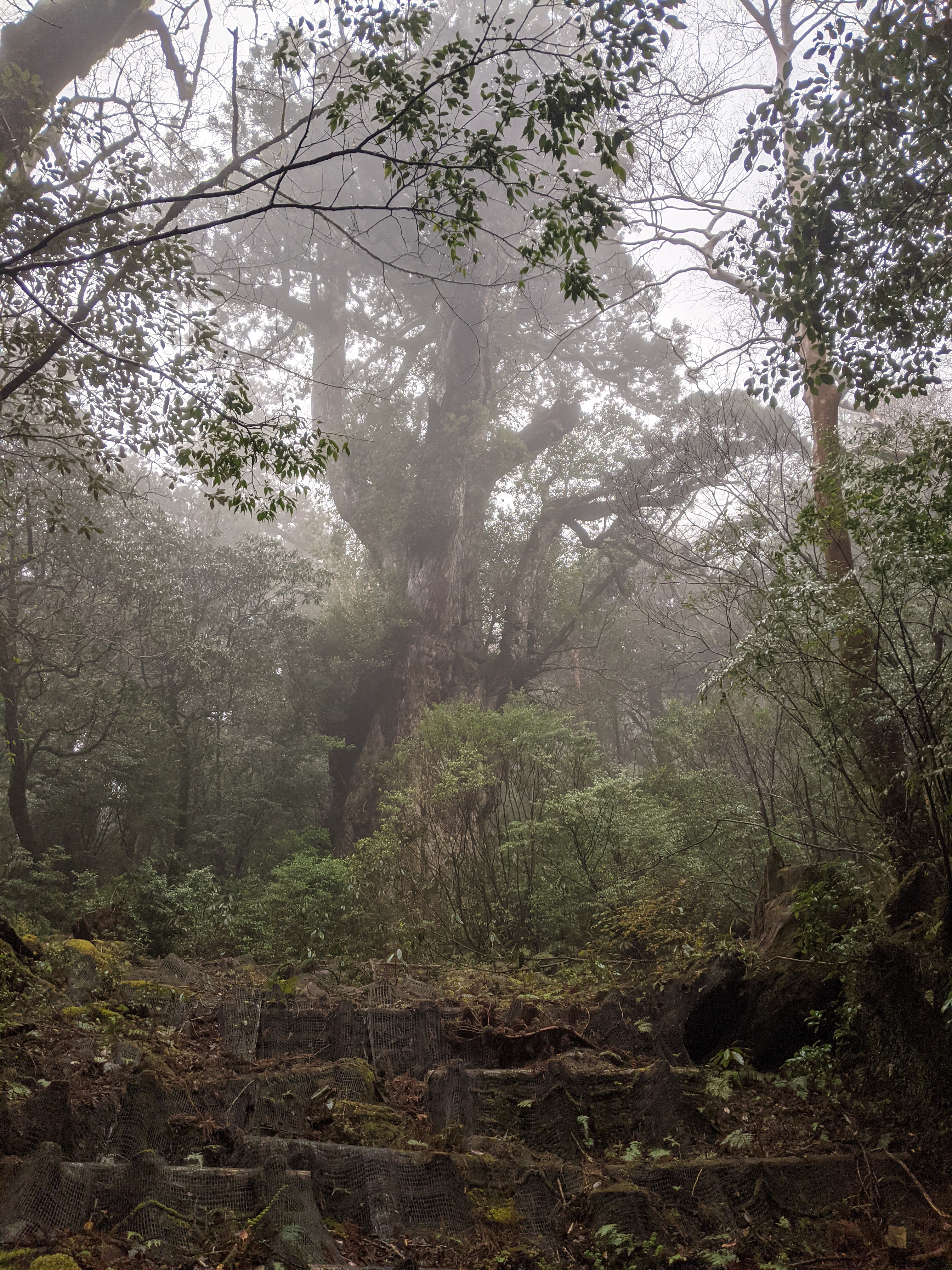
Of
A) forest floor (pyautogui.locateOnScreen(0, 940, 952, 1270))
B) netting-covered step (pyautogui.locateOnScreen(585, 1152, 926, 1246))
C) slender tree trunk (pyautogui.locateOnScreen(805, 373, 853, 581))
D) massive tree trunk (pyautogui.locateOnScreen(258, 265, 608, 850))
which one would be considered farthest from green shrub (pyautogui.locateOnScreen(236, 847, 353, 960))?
slender tree trunk (pyautogui.locateOnScreen(805, 373, 853, 581))

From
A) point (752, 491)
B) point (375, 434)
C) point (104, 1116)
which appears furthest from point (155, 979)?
point (375, 434)

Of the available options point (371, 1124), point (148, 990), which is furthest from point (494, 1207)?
point (148, 990)

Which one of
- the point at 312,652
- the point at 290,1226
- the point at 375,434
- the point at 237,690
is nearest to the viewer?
the point at 290,1226

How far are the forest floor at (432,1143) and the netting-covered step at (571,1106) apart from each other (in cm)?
1

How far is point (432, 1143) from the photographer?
425 centimetres

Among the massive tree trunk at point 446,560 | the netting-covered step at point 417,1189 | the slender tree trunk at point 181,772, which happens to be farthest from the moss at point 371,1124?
the massive tree trunk at point 446,560

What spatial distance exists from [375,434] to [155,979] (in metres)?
12.7

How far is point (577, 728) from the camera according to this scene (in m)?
11.3

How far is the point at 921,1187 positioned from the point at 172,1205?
10.8ft

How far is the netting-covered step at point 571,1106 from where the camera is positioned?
174 inches

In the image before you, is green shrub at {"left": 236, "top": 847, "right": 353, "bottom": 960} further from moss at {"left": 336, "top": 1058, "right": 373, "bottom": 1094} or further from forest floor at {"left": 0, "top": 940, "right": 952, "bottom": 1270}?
moss at {"left": 336, "top": 1058, "right": 373, "bottom": 1094}

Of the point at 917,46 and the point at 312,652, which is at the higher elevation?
the point at 917,46

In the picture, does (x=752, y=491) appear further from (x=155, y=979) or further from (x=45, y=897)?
(x=45, y=897)

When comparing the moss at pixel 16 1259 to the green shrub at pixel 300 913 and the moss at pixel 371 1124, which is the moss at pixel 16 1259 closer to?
the moss at pixel 371 1124
